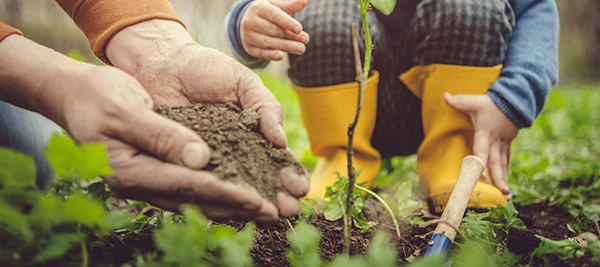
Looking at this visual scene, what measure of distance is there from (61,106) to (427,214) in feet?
4.49

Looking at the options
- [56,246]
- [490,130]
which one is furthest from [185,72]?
[490,130]

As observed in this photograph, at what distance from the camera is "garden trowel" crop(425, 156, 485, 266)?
39.9 inches

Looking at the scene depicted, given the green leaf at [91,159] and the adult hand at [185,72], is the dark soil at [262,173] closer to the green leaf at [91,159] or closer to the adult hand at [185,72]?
the adult hand at [185,72]

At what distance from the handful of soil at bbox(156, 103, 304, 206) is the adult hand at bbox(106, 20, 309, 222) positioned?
0.05 m

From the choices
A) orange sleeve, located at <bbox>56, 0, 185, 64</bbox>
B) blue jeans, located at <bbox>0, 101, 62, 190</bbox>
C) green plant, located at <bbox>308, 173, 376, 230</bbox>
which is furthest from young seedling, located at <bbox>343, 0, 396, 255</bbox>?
blue jeans, located at <bbox>0, 101, 62, 190</bbox>

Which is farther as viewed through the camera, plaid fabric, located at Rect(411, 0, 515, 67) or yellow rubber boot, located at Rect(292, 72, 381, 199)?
yellow rubber boot, located at Rect(292, 72, 381, 199)

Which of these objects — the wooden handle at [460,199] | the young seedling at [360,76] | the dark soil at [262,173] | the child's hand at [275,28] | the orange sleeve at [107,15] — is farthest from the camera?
the child's hand at [275,28]

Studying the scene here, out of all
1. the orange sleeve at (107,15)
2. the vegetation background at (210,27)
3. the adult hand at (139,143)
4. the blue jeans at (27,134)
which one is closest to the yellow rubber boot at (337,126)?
the orange sleeve at (107,15)

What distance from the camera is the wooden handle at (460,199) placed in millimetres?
1035

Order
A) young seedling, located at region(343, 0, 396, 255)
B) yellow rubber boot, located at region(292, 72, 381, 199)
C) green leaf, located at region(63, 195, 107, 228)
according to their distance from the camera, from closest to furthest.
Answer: green leaf, located at region(63, 195, 107, 228) < young seedling, located at region(343, 0, 396, 255) < yellow rubber boot, located at region(292, 72, 381, 199)

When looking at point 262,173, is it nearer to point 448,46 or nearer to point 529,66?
point 448,46

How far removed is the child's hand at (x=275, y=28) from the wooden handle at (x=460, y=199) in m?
0.79

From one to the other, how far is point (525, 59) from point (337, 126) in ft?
3.13

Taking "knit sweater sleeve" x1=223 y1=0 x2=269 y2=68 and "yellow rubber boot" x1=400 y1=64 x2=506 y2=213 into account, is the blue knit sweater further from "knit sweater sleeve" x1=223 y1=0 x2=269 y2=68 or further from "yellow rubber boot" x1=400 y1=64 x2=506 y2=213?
"yellow rubber boot" x1=400 y1=64 x2=506 y2=213
